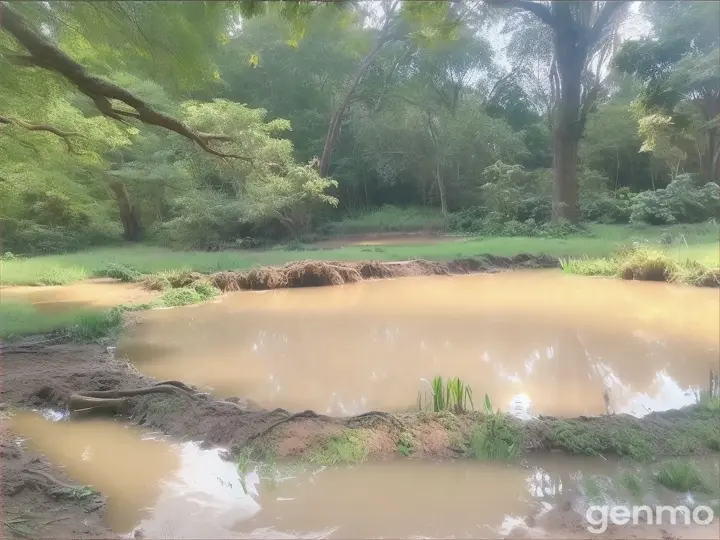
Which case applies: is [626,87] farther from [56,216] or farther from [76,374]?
[56,216]

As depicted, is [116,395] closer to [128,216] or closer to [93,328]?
[93,328]

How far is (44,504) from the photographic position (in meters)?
3.12

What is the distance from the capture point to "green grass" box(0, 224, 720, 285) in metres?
11.5

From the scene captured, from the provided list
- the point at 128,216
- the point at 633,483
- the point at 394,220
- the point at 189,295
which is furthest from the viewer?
the point at 394,220

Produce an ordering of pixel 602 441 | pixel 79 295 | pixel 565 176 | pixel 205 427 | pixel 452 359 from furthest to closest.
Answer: pixel 565 176 → pixel 79 295 → pixel 452 359 → pixel 205 427 → pixel 602 441

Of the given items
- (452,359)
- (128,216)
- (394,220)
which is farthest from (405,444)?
(394,220)

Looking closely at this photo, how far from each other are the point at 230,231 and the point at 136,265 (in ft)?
11.1

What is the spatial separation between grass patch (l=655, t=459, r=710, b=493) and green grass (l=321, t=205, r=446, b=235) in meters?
16.9

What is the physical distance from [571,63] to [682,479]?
7184mm

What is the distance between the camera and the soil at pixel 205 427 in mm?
3021

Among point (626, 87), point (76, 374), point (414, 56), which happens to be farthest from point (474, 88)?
point (76, 374)

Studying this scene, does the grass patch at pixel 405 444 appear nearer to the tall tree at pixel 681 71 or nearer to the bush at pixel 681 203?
the tall tree at pixel 681 71

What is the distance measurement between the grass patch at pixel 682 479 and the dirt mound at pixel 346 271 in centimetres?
947

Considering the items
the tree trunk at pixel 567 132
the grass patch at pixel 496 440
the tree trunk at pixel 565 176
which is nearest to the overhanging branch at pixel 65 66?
the grass patch at pixel 496 440
